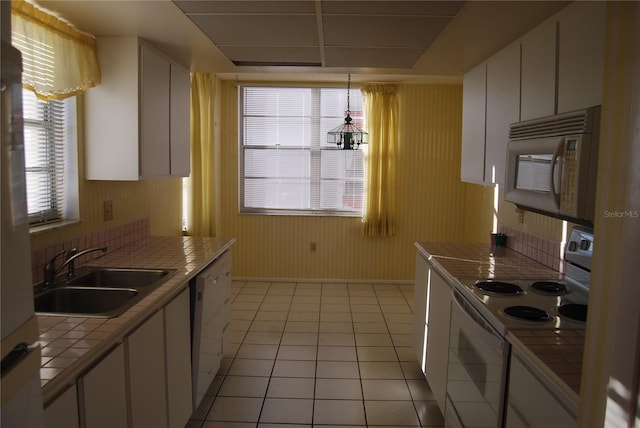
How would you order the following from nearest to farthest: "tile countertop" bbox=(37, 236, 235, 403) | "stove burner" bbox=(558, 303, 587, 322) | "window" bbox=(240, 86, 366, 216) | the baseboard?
"tile countertop" bbox=(37, 236, 235, 403)
"stove burner" bbox=(558, 303, 587, 322)
"window" bbox=(240, 86, 366, 216)
the baseboard

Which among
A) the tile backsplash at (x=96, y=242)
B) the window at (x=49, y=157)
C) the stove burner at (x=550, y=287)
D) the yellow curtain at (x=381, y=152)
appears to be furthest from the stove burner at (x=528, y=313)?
the yellow curtain at (x=381, y=152)

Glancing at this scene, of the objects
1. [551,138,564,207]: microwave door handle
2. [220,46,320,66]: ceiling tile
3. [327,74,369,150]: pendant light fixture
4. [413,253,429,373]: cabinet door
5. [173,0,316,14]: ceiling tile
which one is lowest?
[413,253,429,373]: cabinet door

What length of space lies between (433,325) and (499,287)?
0.76 metres

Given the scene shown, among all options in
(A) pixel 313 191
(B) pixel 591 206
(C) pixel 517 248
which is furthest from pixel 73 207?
(A) pixel 313 191

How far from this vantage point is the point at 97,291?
2.35 meters

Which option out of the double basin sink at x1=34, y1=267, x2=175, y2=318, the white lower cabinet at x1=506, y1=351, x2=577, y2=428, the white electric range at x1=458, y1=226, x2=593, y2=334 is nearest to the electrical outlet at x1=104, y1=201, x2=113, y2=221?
the double basin sink at x1=34, y1=267, x2=175, y2=318

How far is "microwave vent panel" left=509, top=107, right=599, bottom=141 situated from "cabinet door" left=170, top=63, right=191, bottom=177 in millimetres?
2240

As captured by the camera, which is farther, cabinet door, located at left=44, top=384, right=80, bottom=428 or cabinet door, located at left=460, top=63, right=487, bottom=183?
cabinet door, located at left=460, top=63, right=487, bottom=183

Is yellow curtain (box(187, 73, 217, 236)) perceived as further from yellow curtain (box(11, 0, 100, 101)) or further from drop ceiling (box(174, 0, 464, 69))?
yellow curtain (box(11, 0, 100, 101))

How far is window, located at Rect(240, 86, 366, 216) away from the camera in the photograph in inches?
230

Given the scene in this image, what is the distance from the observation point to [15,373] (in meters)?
0.78

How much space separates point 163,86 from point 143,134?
46 cm

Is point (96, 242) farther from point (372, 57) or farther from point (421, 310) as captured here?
point (421, 310)

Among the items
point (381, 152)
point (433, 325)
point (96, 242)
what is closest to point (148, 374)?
point (96, 242)
